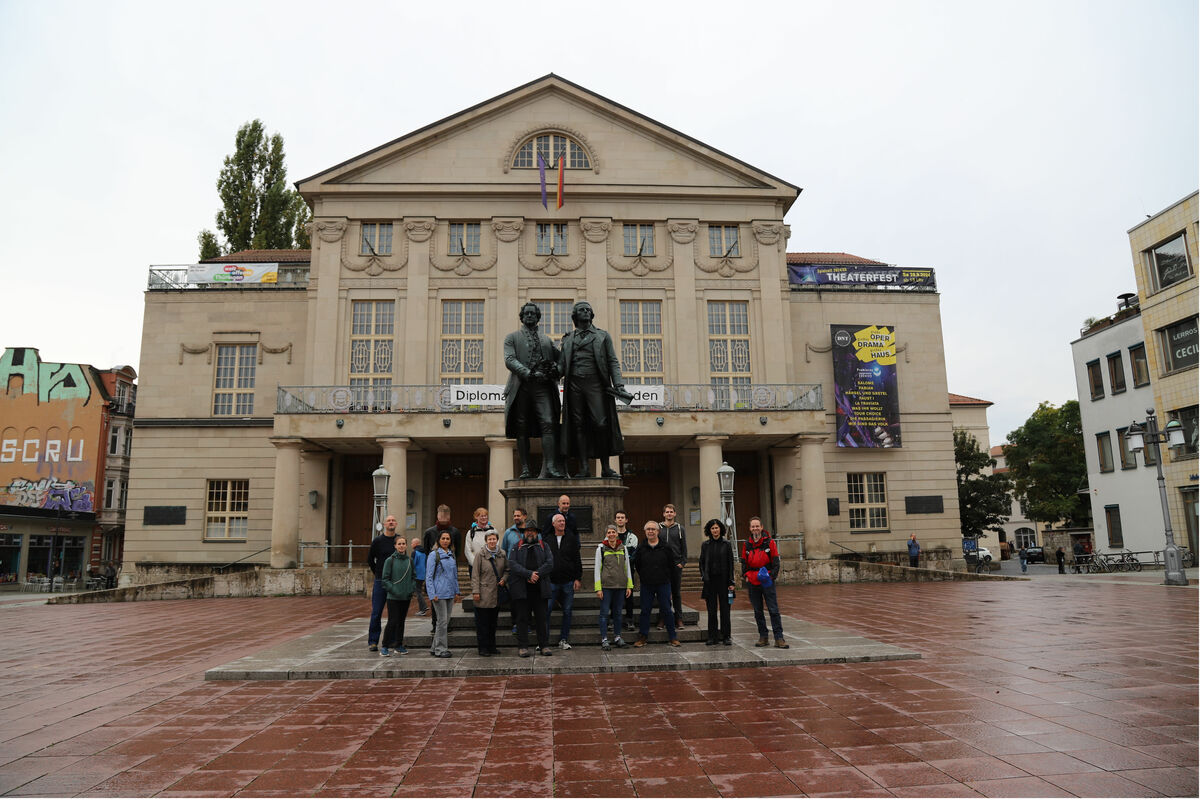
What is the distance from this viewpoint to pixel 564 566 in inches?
361

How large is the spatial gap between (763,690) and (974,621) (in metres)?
6.99

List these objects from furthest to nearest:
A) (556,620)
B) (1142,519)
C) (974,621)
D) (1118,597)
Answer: (1142,519) < (1118,597) < (974,621) < (556,620)

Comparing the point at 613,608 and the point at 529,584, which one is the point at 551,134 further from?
the point at 529,584

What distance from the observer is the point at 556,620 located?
10.0 meters

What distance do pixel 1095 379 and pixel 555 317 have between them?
2599 centimetres

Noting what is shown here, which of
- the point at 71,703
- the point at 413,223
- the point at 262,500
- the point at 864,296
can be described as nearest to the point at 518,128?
the point at 413,223

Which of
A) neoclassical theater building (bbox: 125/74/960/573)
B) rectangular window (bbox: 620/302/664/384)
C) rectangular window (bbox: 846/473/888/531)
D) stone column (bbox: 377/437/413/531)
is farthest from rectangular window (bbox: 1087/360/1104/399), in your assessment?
stone column (bbox: 377/437/413/531)

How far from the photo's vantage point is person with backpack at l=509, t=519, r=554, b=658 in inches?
350

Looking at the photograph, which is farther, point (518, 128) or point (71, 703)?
point (518, 128)

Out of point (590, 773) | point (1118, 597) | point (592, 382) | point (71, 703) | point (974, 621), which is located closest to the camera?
point (590, 773)

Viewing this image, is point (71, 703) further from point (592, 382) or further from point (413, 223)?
point (413, 223)

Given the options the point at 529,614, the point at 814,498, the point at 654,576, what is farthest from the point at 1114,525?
the point at 529,614

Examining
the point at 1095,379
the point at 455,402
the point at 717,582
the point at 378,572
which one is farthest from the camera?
the point at 1095,379

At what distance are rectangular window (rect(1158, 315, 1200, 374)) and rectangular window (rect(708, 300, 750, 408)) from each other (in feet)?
55.0
